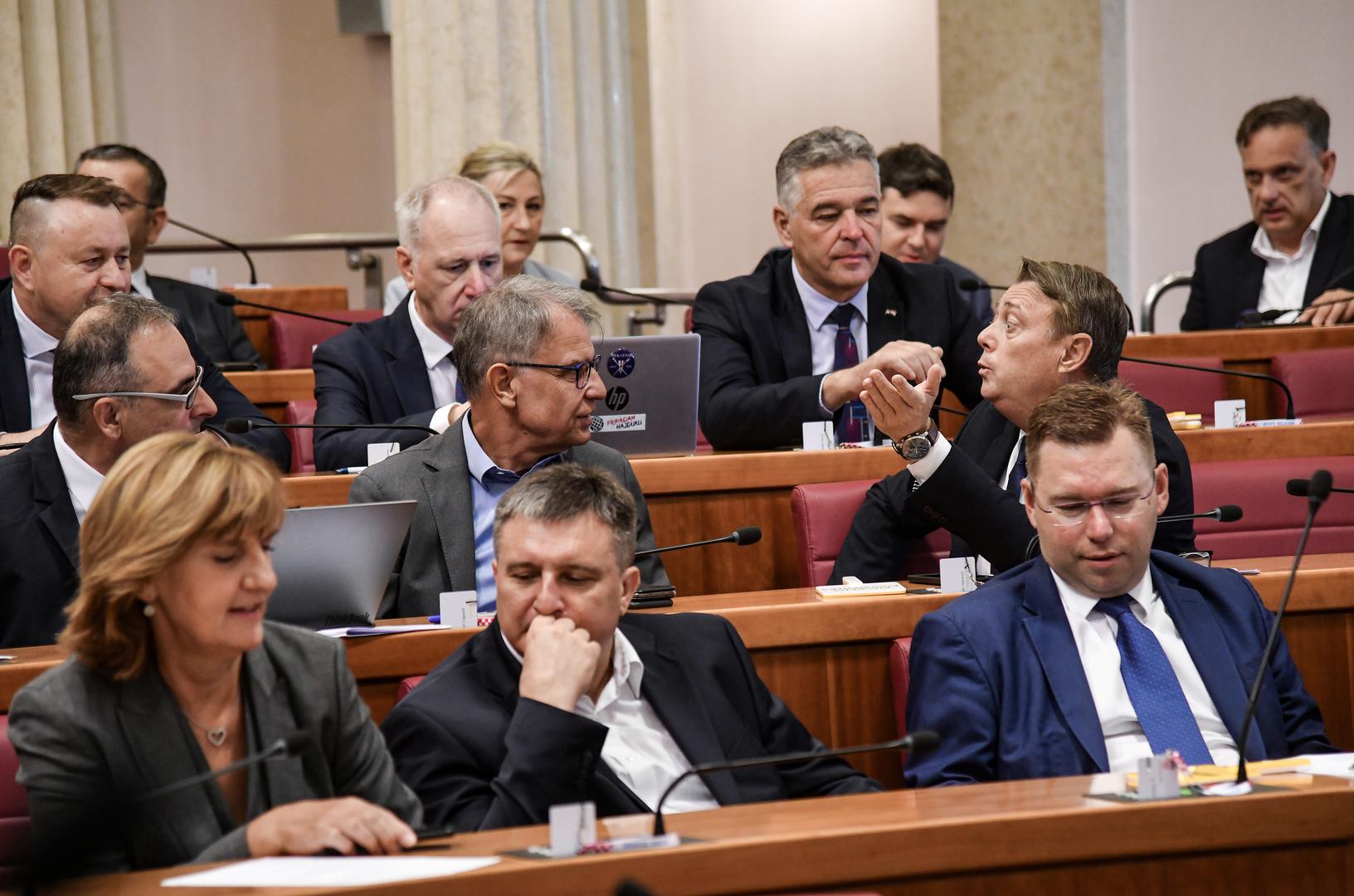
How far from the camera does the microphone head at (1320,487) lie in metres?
2.10

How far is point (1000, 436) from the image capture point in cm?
315

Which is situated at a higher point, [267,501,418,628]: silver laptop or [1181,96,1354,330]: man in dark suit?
[1181,96,1354,330]: man in dark suit

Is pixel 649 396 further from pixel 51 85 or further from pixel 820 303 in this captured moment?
pixel 51 85

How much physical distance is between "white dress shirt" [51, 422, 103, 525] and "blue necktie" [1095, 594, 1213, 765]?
5.55 feet

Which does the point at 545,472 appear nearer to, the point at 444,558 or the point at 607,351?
the point at 444,558

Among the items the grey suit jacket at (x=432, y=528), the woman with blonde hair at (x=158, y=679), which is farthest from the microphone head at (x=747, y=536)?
the woman with blonde hair at (x=158, y=679)

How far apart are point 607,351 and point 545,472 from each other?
1124 millimetres

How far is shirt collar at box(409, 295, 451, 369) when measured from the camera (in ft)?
13.2

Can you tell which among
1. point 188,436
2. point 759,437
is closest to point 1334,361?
point 759,437

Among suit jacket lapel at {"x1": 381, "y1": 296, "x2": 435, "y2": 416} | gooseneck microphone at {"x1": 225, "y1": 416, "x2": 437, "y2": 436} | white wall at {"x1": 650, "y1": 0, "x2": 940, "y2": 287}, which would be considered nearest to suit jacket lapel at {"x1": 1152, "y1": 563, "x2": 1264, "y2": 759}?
gooseneck microphone at {"x1": 225, "y1": 416, "x2": 437, "y2": 436}

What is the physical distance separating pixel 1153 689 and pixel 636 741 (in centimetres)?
78

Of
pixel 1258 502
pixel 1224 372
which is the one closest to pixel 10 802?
pixel 1258 502

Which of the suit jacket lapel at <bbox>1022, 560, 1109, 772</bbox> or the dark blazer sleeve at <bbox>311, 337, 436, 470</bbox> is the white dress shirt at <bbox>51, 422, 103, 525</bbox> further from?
the suit jacket lapel at <bbox>1022, 560, 1109, 772</bbox>

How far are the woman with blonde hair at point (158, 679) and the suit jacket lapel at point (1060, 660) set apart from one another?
1.03 meters
